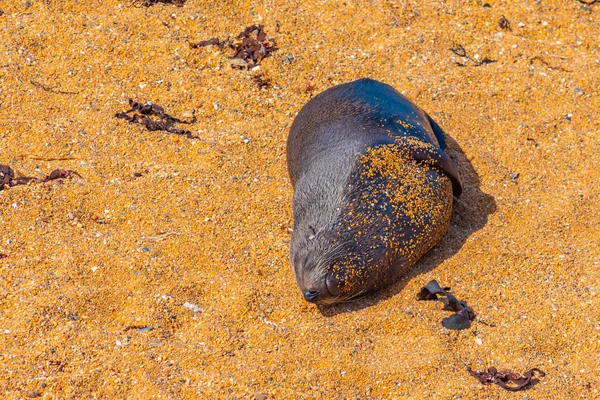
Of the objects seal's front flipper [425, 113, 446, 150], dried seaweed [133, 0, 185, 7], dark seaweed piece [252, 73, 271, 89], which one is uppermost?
dried seaweed [133, 0, 185, 7]

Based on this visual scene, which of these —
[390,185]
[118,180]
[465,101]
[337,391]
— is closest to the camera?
[337,391]

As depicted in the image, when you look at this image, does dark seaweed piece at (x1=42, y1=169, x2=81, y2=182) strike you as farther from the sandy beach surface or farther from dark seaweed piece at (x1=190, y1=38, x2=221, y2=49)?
dark seaweed piece at (x1=190, y1=38, x2=221, y2=49)

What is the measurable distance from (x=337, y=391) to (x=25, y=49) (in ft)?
15.4

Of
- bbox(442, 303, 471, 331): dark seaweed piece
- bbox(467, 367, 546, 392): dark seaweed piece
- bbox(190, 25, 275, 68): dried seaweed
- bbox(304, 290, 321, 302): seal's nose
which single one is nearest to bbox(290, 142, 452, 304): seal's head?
bbox(304, 290, 321, 302): seal's nose

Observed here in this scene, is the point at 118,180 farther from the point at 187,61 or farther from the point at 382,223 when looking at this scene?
the point at 382,223

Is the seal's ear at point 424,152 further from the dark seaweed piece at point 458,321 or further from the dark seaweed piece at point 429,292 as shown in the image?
the dark seaweed piece at point 458,321

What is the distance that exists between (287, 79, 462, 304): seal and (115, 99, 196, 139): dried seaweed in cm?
122

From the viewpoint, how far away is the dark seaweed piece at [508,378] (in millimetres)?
4562

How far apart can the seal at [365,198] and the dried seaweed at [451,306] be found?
24 cm

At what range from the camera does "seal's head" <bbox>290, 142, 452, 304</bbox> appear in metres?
5.09

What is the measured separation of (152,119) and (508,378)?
3796mm

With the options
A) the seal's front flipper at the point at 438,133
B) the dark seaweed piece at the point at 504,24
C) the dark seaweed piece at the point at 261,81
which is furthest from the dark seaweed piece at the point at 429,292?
the dark seaweed piece at the point at 504,24

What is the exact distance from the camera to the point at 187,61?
732 cm

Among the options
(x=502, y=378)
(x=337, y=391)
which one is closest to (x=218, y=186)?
(x=337, y=391)
